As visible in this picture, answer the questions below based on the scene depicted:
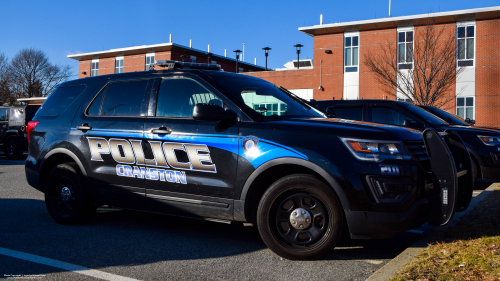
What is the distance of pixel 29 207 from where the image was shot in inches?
266

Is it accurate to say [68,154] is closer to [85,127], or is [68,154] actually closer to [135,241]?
[85,127]

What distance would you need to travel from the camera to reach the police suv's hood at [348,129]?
3.83 meters

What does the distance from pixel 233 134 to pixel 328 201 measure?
1.12 meters

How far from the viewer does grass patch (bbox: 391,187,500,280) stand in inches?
133

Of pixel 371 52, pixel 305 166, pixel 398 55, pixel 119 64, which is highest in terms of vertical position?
pixel 119 64

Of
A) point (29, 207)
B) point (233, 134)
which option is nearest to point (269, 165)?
point (233, 134)

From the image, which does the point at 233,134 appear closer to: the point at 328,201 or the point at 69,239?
the point at 328,201

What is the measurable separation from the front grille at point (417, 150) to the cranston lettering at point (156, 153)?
1802mm

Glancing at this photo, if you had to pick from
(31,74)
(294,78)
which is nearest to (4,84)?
(31,74)

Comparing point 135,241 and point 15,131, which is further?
point 15,131

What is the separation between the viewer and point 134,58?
165 ft

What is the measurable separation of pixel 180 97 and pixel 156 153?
0.67 metres

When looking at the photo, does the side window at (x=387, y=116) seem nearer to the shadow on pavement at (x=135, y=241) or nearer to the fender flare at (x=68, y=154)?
the shadow on pavement at (x=135, y=241)

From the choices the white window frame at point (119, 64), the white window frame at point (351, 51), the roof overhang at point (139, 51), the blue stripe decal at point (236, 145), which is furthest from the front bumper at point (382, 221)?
the white window frame at point (119, 64)
